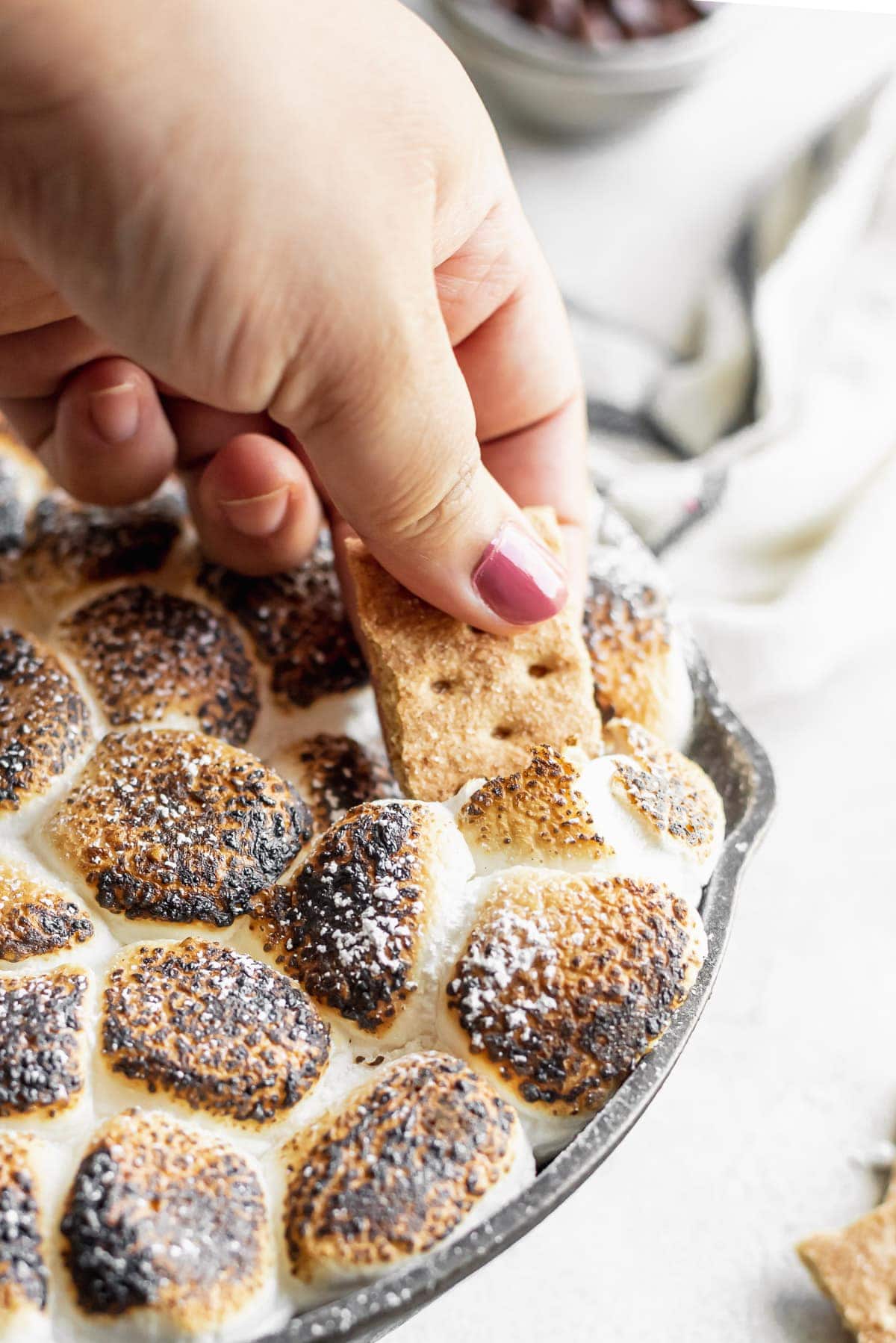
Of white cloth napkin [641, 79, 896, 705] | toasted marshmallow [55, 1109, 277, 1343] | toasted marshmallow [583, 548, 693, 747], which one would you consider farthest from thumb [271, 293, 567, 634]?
white cloth napkin [641, 79, 896, 705]

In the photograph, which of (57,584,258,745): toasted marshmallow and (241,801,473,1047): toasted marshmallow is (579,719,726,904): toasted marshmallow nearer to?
(241,801,473,1047): toasted marshmallow

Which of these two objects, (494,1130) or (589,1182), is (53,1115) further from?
(589,1182)

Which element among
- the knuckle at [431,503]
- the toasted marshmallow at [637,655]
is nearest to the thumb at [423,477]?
the knuckle at [431,503]

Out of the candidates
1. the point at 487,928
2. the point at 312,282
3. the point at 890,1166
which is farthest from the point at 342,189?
the point at 890,1166

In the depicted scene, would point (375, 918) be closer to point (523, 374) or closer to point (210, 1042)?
point (210, 1042)

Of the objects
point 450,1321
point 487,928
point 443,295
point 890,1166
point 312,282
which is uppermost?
point 312,282

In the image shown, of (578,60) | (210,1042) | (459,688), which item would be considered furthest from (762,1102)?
(578,60)

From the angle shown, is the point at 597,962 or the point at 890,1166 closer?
the point at 597,962
